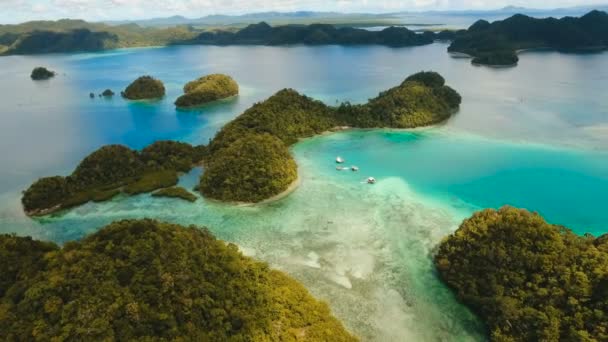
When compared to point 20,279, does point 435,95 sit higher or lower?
higher

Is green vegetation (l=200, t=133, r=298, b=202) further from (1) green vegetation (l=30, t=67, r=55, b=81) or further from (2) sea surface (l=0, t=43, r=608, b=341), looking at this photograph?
(1) green vegetation (l=30, t=67, r=55, b=81)

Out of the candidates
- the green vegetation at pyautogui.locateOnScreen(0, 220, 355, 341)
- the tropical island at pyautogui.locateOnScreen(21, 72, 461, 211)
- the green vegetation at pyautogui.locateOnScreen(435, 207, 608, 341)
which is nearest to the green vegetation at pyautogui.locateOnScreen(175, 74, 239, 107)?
the tropical island at pyautogui.locateOnScreen(21, 72, 461, 211)

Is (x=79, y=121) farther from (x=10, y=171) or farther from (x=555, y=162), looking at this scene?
(x=555, y=162)

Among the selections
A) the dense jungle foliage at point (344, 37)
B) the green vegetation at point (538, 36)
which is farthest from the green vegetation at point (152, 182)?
the dense jungle foliage at point (344, 37)

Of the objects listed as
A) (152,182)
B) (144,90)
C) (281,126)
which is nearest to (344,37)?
(144,90)

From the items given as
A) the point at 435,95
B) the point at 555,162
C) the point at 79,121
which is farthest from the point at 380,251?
the point at 79,121

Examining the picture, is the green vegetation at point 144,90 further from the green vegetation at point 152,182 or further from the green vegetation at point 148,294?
the green vegetation at point 148,294
